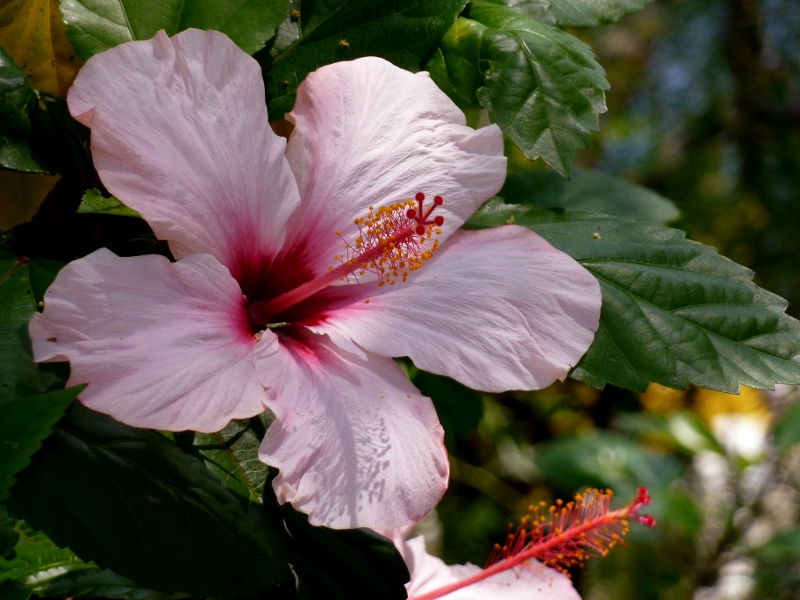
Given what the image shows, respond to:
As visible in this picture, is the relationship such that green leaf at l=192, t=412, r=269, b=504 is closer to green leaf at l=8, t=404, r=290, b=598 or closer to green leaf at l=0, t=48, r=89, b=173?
green leaf at l=8, t=404, r=290, b=598

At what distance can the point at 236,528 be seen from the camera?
1.89ft

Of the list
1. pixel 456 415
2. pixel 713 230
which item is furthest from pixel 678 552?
pixel 456 415

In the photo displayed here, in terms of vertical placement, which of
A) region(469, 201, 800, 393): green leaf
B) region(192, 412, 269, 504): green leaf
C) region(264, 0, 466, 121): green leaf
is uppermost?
region(264, 0, 466, 121): green leaf

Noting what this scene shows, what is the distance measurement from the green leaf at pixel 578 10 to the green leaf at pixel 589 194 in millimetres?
301

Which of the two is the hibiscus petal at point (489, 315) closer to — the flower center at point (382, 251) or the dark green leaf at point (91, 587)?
the flower center at point (382, 251)

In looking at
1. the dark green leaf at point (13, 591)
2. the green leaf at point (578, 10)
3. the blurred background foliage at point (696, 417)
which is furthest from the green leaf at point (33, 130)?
the blurred background foliage at point (696, 417)

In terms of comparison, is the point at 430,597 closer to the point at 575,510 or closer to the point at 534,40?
the point at 575,510

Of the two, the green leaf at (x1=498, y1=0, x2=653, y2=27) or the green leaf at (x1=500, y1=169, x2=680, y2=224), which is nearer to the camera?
the green leaf at (x1=498, y1=0, x2=653, y2=27)

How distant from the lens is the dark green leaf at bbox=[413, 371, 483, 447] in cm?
105

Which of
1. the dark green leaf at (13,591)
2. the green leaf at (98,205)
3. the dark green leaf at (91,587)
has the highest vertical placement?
the green leaf at (98,205)

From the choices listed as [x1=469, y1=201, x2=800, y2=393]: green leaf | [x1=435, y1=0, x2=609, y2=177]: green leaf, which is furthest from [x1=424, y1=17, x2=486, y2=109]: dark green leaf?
[x1=469, y1=201, x2=800, y2=393]: green leaf

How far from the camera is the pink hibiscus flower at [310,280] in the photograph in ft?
1.71

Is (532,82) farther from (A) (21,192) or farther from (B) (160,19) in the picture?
(A) (21,192)

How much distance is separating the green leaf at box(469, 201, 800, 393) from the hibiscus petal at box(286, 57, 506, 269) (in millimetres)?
94
